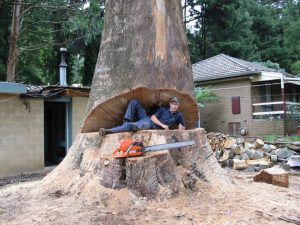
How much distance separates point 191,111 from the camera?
598 cm

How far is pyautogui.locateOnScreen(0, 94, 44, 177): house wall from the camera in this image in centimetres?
1106

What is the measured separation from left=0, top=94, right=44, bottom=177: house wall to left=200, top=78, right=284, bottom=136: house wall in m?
10.6

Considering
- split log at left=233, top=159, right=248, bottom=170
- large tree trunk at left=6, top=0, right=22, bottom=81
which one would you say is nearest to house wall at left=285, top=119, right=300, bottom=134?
split log at left=233, top=159, right=248, bottom=170

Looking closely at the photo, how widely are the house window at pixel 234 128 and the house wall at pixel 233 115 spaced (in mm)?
137

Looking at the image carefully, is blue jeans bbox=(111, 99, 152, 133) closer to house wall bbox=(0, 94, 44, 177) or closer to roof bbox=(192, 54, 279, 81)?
house wall bbox=(0, 94, 44, 177)

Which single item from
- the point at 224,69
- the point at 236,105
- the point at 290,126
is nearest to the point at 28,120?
the point at 236,105

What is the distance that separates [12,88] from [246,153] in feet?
23.8

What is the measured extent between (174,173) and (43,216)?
5.47 ft

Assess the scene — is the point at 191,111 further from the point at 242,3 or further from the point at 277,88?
the point at 242,3

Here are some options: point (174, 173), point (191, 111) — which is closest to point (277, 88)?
point (191, 111)

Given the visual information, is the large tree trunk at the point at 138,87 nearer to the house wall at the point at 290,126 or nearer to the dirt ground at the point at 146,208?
the dirt ground at the point at 146,208

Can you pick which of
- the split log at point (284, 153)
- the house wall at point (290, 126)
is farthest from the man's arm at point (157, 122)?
the house wall at point (290, 126)

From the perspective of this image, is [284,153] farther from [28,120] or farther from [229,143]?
[28,120]

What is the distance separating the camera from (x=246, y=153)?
38.7 feet
